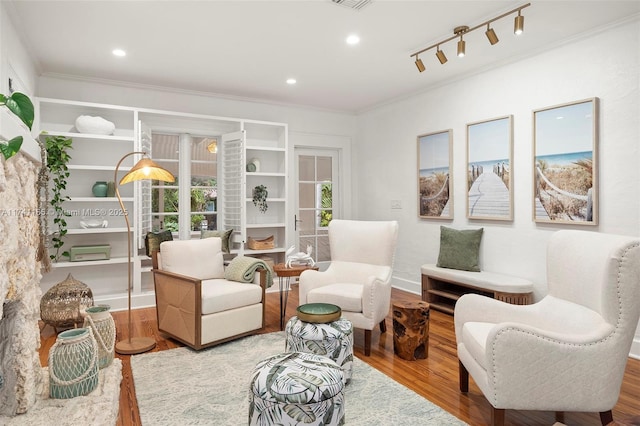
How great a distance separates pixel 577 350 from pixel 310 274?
2080 millimetres

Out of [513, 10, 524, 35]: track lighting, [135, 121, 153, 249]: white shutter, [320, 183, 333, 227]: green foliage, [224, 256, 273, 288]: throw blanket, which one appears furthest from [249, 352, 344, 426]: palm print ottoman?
[320, 183, 333, 227]: green foliage

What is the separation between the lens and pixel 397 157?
18.0ft

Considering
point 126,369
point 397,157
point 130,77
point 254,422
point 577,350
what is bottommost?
point 126,369

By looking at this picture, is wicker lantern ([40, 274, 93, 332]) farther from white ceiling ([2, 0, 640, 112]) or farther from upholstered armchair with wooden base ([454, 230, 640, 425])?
upholstered armchair with wooden base ([454, 230, 640, 425])

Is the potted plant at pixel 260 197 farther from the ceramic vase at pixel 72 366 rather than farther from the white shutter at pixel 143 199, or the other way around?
the ceramic vase at pixel 72 366

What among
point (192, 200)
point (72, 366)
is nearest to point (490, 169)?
point (192, 200)

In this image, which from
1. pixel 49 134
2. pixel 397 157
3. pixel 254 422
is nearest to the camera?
pixel 254 422

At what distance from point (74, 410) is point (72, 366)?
0.24 m

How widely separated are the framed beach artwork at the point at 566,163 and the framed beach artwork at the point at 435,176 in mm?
1086

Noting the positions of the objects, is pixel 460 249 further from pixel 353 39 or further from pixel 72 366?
pixel 72 366

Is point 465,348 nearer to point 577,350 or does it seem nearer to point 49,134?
point 577,350

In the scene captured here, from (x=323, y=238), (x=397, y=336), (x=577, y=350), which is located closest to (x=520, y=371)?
(x=577, y=350)

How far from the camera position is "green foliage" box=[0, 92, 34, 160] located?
1.67 meters

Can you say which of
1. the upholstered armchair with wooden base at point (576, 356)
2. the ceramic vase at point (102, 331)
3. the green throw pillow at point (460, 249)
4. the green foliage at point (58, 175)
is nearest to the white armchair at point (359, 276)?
the green throw pillow at point (460, 249)
